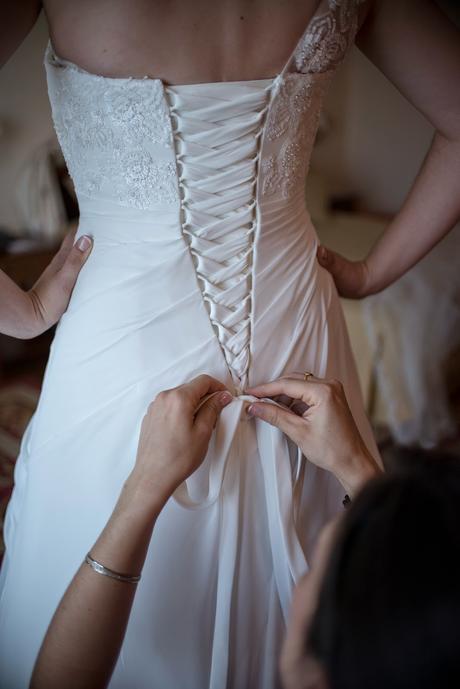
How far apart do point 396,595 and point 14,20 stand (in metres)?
0.68

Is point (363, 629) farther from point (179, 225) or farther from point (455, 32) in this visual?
point (455, 32)

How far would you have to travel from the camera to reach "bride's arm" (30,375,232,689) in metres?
0.58

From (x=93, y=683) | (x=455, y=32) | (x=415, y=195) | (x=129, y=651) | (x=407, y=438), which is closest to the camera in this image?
(x=93, y=683)

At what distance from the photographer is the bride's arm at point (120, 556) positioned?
58cm

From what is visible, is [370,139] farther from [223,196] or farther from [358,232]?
[223,196]

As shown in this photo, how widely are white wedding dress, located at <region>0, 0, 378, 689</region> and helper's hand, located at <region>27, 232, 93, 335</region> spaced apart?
0.02 meters

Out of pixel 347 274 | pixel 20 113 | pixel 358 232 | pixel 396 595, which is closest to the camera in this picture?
pixel 396 595

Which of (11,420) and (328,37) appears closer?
(328,37)

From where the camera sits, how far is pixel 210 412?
667mm

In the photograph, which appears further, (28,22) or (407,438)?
(407,438)

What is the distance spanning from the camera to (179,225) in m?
0.73

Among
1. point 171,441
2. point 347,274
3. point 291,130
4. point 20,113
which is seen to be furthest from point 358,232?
point 171,441

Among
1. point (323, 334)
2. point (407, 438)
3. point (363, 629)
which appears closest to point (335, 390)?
point (323, 334)

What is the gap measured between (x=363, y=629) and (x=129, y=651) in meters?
0.46
